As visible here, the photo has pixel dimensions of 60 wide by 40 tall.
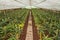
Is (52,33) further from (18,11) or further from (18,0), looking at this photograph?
(18,11)

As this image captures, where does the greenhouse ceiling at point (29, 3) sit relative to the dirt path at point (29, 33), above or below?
above

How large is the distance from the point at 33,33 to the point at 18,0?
2.23 metres

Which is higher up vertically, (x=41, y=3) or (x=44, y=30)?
(x=41, y=3)

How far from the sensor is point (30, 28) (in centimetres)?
973

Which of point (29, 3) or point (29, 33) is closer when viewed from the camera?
point (29, 33)

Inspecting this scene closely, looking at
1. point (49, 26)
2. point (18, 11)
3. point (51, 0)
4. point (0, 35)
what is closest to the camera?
point (0, 35)

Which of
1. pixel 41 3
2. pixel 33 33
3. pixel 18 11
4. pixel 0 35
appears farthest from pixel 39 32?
pixel 18 11

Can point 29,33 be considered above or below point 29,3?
below

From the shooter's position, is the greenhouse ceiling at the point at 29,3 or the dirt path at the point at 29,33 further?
the greenhouse ceiling at the point at 29,3

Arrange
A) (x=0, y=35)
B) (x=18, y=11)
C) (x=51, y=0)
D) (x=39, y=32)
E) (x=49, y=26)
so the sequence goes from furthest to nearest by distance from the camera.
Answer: (x=18, y=11)
(x=51, y=0)
(x=49, y=26)
(x=39, y=32)
(x=0, y=35)

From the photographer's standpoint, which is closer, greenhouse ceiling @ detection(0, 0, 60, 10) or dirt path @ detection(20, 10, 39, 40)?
dirt path @ detection(20, 10, 39, 40)

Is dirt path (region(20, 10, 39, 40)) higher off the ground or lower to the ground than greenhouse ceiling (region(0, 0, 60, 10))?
lower

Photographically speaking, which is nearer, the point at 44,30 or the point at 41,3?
the point at 44,30

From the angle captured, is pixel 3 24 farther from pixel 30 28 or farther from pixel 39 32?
pixel 39 32
